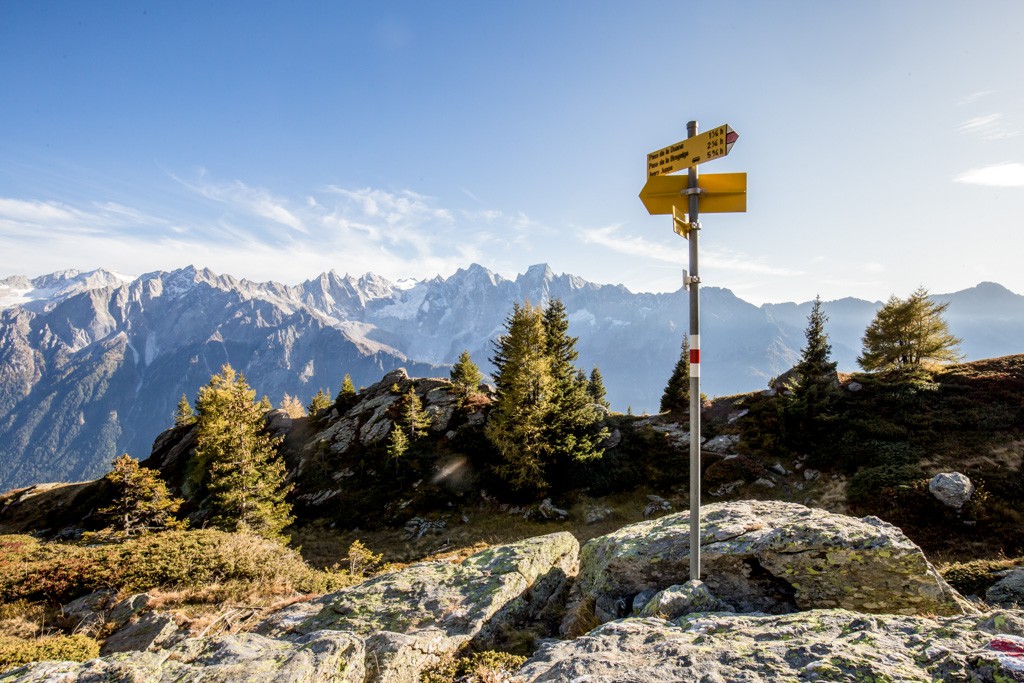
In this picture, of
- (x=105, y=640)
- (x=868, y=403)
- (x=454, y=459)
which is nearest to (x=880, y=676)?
(x=105, y=640)

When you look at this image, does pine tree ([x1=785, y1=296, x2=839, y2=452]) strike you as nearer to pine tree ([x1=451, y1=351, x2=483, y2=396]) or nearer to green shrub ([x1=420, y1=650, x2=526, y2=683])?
pine tree ([x1=451, y1=351, x2=483, y2=396])

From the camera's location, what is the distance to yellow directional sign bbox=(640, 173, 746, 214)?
304 inches

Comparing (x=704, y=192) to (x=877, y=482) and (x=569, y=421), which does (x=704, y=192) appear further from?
(x=877, y=482)

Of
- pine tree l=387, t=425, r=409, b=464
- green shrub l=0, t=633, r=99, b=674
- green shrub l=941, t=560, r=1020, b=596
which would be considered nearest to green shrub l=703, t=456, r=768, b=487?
green shrub l=941, t=560, r=1020, b=596

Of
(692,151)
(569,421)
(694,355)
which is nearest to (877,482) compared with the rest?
(569,421)

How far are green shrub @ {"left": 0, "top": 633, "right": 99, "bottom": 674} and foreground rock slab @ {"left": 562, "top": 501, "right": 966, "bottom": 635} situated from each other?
10.0m

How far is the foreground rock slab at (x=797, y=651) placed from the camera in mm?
4316

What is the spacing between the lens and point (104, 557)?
43.4ft

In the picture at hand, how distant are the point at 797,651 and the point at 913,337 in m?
43.9

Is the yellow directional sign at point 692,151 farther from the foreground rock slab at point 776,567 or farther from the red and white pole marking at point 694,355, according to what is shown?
the foreground rock slab at point 776,567

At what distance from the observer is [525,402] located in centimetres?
2656

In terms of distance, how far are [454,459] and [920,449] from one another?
98.0ft

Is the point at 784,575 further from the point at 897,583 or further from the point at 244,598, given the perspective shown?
the point at 244,598

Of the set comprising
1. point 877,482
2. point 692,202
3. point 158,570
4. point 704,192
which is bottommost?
point 158,570
